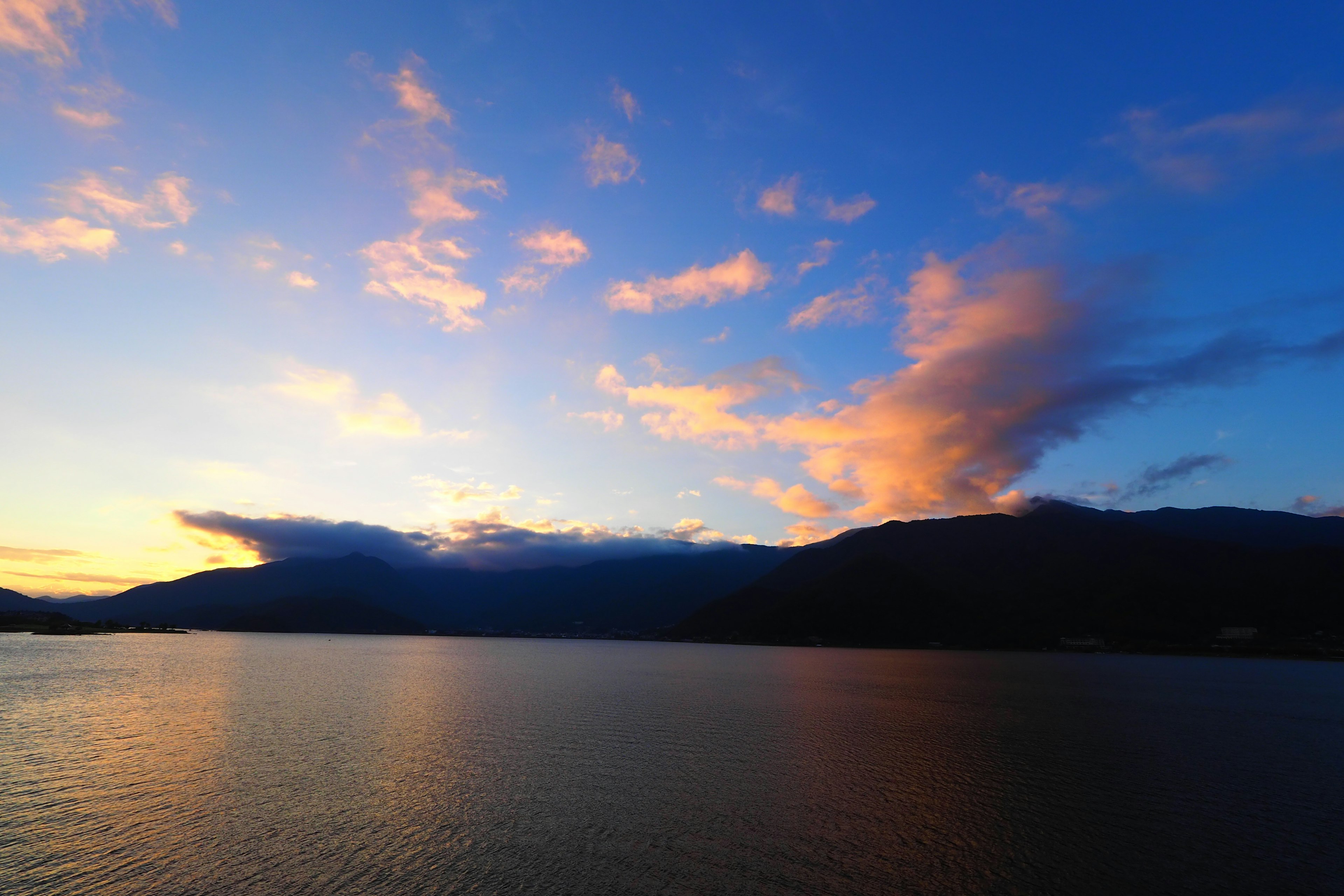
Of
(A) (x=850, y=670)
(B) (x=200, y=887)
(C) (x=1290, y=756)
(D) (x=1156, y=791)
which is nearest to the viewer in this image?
(B) (x=200, y=887)

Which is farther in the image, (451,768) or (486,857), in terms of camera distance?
(451,768)

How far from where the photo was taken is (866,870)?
32438 millimetres

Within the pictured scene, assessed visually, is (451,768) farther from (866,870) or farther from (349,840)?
(866,870)

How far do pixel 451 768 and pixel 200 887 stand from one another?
25112 mm

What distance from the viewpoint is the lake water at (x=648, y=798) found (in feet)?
103

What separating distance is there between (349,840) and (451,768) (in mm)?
18073

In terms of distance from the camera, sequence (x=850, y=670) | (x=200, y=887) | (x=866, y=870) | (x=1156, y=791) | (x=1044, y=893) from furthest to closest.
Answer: (x=850, y=670) → (x=1156, y=791) → (x=866, y=870) → (x=1044, y=893) → (x=200, y=887)

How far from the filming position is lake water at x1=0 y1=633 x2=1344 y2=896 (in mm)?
31359

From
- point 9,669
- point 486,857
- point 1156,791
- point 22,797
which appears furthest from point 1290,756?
point 9,669

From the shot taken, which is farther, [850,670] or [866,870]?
[850,670]

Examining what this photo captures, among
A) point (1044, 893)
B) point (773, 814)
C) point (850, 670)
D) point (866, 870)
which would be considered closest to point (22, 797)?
point (773, 814)

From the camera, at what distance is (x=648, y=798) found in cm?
4456

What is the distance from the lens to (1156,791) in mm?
49625

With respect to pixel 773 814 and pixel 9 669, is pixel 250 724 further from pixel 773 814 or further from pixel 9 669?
pixel 9 669
